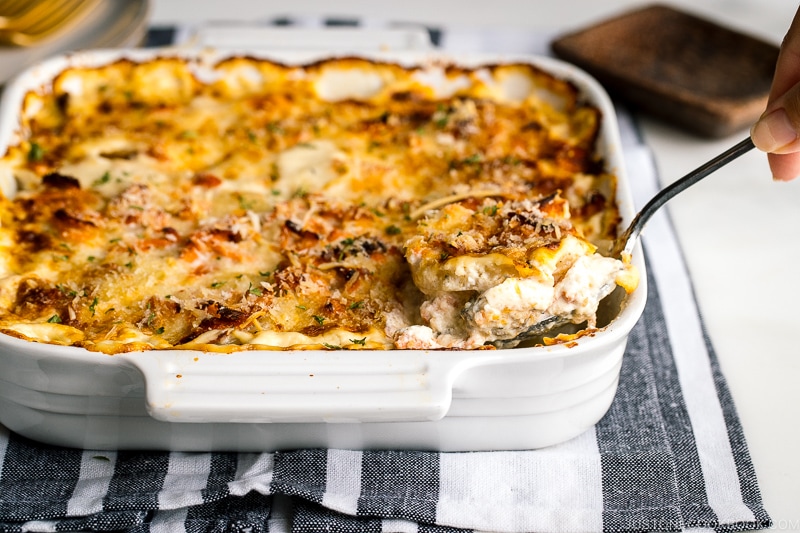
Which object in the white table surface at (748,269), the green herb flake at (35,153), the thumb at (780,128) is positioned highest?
the thumb at (780,128)

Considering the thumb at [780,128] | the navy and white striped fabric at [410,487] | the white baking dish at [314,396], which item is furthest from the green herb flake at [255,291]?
the thumb at [780,128]

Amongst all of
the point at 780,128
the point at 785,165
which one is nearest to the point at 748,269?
the point at 785,165

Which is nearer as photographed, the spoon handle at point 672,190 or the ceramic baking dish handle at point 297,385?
the ceramic baking dish handle at point 297,385

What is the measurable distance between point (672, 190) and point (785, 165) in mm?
430

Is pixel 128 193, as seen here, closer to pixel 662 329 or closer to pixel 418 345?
pixel 418 345

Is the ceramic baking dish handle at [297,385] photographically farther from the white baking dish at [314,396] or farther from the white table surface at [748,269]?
the white table surface at [748,269]

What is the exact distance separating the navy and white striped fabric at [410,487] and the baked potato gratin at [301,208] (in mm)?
329

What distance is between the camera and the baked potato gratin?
2078mm

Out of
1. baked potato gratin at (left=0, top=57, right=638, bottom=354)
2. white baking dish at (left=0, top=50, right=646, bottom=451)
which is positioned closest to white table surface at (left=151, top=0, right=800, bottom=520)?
white baking dish at (left=0, top=50, right=646, bottom=451)

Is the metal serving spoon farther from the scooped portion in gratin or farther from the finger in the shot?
the finger

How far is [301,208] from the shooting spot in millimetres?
2549

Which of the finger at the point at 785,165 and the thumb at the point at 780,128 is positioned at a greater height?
the thumb at the point at 780,128

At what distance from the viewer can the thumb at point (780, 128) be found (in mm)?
1993

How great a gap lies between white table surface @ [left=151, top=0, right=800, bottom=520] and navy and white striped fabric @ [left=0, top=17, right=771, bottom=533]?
0.14 m
